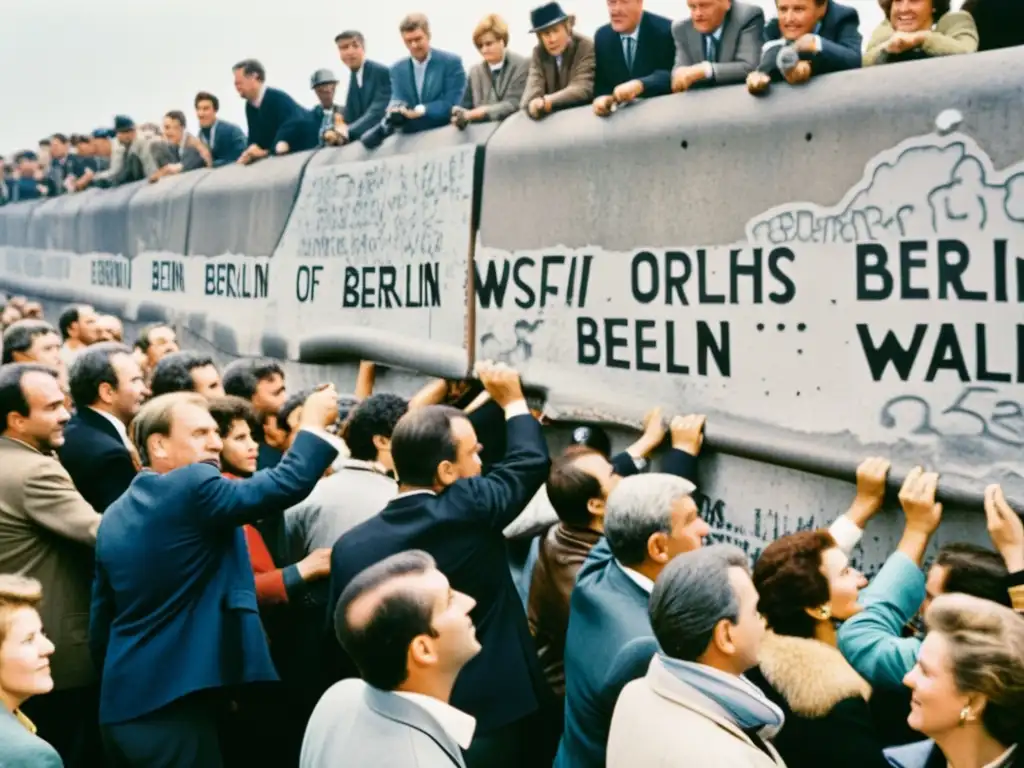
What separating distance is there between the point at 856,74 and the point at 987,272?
0.82 m

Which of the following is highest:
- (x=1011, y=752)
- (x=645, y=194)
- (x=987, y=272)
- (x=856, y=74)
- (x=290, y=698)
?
(x=856, y=74)

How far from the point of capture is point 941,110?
3744mm

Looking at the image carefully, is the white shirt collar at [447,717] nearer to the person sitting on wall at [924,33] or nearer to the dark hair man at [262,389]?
the person sitting on wall at [924,33]

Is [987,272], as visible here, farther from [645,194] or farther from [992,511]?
[645,194]

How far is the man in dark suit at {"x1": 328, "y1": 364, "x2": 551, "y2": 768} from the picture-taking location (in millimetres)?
3447

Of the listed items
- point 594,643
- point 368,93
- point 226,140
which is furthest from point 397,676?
point 226,140

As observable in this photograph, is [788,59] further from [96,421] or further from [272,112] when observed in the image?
[272,112]

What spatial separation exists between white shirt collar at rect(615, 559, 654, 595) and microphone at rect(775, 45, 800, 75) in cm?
192

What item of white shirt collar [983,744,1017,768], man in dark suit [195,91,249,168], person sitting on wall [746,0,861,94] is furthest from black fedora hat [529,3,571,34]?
man in dark suit [195,91,249,168]

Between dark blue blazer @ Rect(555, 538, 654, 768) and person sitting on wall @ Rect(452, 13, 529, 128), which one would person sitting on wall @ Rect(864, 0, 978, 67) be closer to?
dark blue blazer @ Rect(555, 538, 654, 768)

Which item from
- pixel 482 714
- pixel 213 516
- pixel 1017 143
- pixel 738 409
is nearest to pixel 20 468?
pixel 213 516

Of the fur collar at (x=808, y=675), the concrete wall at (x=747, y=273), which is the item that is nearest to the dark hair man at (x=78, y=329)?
the concrete wall at (x=747, y=273)

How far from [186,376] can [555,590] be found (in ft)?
6.90

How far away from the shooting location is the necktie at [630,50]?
530 cm
